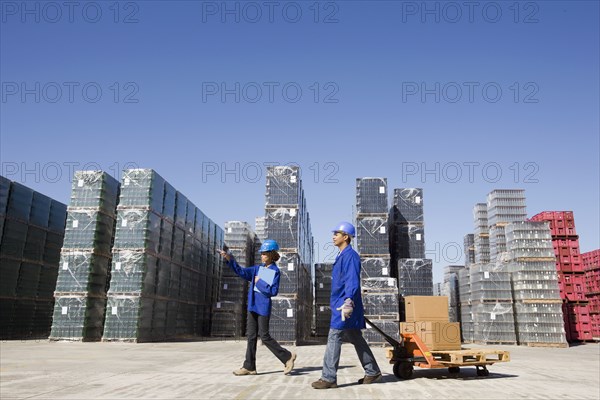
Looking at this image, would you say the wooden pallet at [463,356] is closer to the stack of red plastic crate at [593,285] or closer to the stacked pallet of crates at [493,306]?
the stacked pallet of crates at [493,306]

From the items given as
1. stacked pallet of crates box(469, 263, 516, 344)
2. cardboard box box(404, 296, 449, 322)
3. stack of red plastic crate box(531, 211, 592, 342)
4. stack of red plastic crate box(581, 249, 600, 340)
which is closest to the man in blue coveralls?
cardboard box box(404, 296, 449, 322)

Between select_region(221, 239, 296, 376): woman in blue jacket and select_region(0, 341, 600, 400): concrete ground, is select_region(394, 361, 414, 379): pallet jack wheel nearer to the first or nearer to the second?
select_region(0, 341, 600, 400): concrete ground

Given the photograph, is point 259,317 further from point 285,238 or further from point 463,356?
point 285,238

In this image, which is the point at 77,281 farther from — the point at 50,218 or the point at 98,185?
the point at 50,218

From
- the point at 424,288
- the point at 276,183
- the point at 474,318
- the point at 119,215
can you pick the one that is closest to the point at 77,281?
the point at 119,215

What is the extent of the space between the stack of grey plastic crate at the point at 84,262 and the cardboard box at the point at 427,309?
11.5 m

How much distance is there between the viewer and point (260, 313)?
623cm

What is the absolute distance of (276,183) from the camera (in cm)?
1575

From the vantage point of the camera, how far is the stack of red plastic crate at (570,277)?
62.0 ft

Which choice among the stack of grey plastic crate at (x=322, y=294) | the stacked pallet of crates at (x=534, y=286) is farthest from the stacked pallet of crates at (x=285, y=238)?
the stacked pallet of crates at (x=534, y=286)

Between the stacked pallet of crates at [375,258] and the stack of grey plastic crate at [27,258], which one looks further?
the stack of grey plastic crate at [27,258]

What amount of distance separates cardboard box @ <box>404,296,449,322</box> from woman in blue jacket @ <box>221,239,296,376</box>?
2.00 meters

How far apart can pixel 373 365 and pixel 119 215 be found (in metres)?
12.1

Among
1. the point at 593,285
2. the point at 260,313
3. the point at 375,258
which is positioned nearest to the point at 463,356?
the point at 260,313
